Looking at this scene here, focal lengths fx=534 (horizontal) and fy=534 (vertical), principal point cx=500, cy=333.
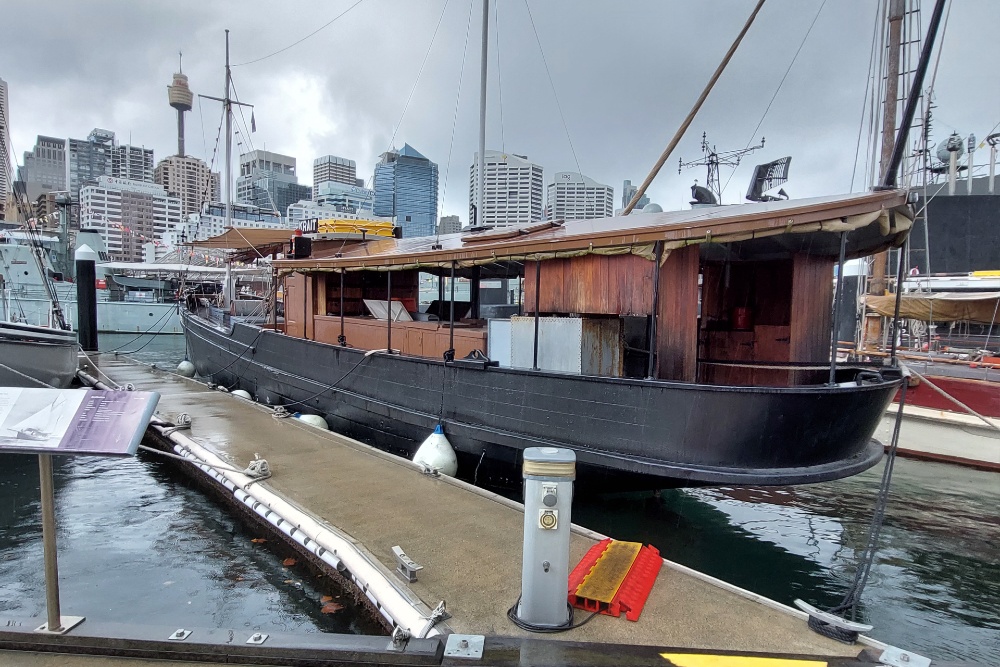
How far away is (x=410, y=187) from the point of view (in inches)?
954

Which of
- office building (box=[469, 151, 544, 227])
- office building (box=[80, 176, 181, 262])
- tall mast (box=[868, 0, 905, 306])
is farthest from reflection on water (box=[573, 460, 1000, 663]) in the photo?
office building (box=[80, 176, 181, 262])

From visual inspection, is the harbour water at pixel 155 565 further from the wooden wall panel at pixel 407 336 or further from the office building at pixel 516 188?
the office building at pixel 516 188

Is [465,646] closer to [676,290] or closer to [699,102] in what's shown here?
[676,290]

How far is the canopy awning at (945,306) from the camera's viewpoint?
45.2 feet

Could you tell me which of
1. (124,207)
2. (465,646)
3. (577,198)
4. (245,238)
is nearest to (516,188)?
(577,198)

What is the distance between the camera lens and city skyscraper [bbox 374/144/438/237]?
22453 millimetres

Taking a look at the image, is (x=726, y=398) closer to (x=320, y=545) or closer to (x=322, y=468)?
(x=320, y=545)

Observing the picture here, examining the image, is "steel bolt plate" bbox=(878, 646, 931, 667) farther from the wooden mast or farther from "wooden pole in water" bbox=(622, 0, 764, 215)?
the wooden mast

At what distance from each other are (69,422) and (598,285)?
516 cm

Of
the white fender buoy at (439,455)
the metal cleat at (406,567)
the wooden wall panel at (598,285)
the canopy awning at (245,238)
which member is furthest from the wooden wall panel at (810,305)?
the canopy awning at (245,238)

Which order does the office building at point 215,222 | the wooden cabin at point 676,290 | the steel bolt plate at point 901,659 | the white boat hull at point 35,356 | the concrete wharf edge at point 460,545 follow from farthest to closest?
1. the office building at point 215,222
2. the white boat hull at point 35,356
3. the wooden cabin at point 676,290
4. the concrete wharf edge at point 460,545
5. the steel bolt plate at point 901,659

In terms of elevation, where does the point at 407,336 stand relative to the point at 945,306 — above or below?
below

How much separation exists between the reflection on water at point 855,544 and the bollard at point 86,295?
20094 mm

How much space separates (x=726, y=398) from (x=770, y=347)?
2.52 m
